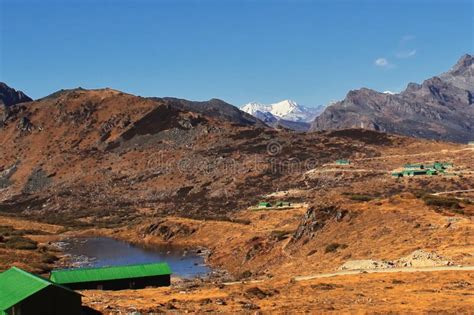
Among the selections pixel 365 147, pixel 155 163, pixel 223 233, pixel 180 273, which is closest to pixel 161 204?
pixel 155 163

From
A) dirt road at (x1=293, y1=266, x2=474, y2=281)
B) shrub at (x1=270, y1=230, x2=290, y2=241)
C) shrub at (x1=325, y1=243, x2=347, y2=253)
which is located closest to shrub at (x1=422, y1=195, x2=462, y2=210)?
shrub at (x1=325, y1=243, x2=347, y2=253)

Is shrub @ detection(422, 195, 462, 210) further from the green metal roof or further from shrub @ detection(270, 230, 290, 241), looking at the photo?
the green metal roof

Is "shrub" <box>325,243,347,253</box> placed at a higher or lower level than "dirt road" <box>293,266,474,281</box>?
higher

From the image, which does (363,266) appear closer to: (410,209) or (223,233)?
(410,209)

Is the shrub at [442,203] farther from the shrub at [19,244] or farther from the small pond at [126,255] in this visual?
the shrub at [19,244]

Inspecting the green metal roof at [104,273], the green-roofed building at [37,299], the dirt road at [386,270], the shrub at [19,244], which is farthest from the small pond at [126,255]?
the green-roofed building at [37,299]

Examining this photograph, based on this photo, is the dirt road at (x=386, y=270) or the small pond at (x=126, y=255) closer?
the dirt road at (x=386, y=270)
